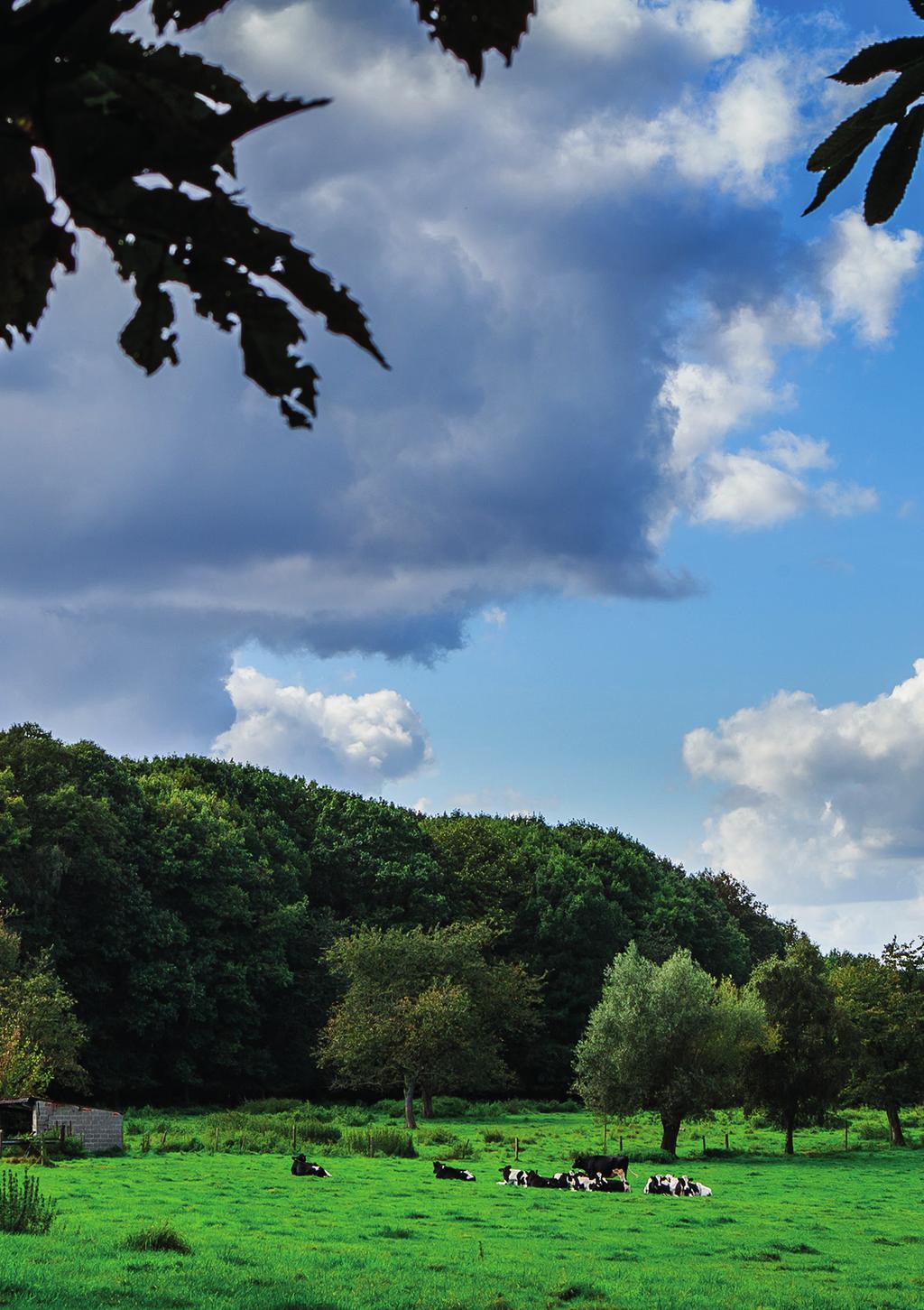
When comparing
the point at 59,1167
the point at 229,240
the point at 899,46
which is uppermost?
the point at 899,46

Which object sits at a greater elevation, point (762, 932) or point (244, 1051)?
point (762, 932)

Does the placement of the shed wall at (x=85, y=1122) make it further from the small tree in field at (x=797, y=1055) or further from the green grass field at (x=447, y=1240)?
the small tree in field at (x=797, y=1055)

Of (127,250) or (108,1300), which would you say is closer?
(127,250)

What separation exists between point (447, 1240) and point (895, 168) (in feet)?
74.2

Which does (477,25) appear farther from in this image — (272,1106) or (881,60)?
(272,1106)

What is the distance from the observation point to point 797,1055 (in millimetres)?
49562

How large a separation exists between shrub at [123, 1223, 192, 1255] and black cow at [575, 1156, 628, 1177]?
19.6 m

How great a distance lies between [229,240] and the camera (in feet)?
5.75

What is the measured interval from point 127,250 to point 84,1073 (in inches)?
2033

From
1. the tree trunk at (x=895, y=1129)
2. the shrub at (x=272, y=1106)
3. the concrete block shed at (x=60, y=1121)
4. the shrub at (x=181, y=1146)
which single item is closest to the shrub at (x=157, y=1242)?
the concrete block shed at (x=60, y=1121)

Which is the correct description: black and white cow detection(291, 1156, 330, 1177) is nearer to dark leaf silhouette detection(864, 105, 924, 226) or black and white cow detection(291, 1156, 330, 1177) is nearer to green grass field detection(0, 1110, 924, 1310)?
green grass field detection(0, 1110, 924, 1310)

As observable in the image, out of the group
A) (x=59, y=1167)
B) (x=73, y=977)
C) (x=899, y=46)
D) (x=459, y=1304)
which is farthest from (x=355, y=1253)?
(x=73, y=977)

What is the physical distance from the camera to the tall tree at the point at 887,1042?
52875mm

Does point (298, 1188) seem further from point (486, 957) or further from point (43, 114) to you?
point (486, 957)
